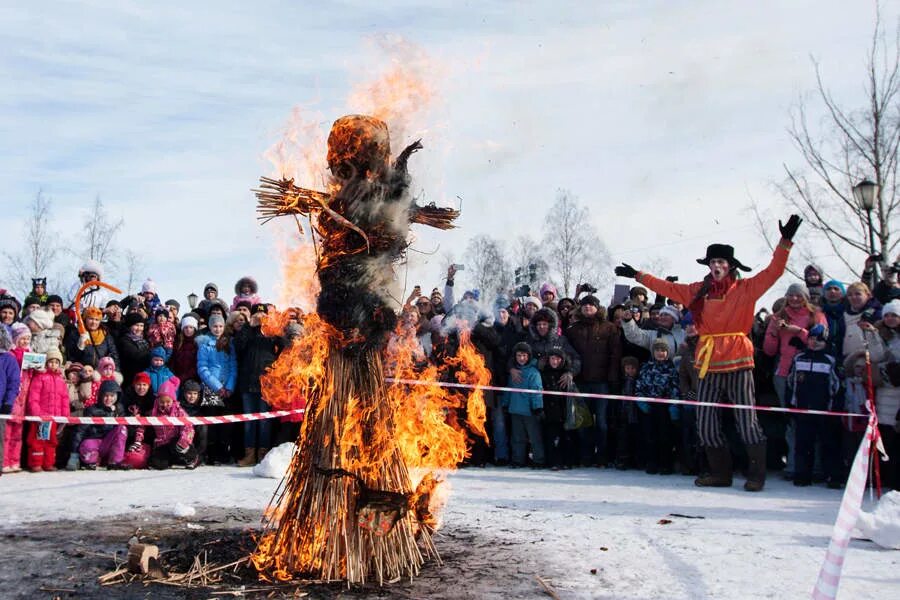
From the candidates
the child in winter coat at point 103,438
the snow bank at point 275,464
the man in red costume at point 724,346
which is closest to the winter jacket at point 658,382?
the man in red costume at point 724,346

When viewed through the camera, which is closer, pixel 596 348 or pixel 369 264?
pixel 369 264

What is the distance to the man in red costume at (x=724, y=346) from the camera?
8125 millimetres

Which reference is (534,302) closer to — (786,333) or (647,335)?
(647,335)

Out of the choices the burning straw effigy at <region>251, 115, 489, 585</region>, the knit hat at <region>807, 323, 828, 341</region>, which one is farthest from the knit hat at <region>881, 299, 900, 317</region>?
the burning straw effigy at <region>251, 115, 489, 585</region>

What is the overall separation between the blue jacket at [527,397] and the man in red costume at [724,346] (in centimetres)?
236

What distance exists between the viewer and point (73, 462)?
10.0 m

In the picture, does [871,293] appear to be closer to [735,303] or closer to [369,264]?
[735,303]

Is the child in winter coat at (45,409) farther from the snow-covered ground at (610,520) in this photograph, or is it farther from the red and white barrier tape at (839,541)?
the red and white barrier tape at (839,541)

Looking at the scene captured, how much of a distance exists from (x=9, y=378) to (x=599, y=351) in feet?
23.3

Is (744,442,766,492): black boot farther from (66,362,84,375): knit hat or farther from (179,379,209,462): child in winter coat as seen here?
(66,362,84,375): knit hat

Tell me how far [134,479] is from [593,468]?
17.6 ft

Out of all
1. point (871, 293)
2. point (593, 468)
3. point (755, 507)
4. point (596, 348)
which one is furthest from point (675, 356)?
point (755, 507)

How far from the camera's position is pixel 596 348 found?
34.8ft

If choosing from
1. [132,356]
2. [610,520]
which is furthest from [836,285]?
[132,356]
